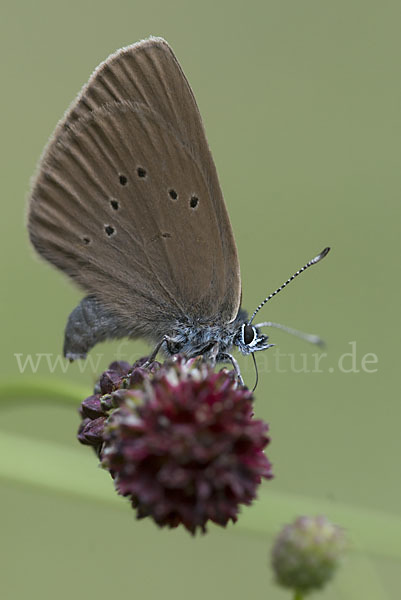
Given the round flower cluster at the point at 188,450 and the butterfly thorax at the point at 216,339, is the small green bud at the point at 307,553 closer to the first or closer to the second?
the round flower cluster at the point at 188,450

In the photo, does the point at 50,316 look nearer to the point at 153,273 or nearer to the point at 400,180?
the point at 153,273

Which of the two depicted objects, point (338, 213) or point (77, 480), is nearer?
point (77, 480)

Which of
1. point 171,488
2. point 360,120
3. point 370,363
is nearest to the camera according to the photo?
point 171,488

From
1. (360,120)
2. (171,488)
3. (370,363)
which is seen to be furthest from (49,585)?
(360,120)

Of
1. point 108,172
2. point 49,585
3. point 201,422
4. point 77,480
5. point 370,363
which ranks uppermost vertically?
point 108,172

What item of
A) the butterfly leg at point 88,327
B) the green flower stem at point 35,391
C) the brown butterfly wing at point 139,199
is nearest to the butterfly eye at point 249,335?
the brown butterfly wing at point 139,199

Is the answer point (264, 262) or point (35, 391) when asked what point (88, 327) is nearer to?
point (35, 391)

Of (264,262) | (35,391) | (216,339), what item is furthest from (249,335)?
(264,262)

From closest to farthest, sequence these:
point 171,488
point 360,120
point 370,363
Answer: point 171,488 < point 370,363 < point 360,120
